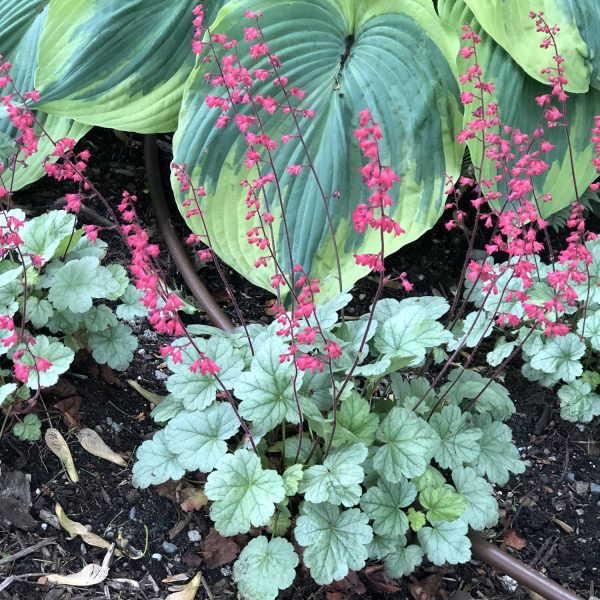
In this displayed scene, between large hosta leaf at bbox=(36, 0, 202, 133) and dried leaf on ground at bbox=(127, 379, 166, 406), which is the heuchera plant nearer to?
dried leaf on ground at bbox=(127, 379, 166, 406)

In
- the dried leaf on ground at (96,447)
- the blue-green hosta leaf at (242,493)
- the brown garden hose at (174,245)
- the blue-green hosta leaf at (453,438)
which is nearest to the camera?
the blue-green hosta leaf at (242,493)

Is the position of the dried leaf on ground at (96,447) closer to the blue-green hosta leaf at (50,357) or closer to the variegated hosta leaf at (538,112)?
the blue-green hosta leaf at (50,357)

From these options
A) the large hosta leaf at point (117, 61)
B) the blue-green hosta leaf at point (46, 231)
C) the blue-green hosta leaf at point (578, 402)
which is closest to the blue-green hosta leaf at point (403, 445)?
the blue-green hosta leaf at point (578, 402)

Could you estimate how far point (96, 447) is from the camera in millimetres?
1579

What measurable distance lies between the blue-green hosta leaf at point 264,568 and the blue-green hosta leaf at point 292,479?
0.35 feet

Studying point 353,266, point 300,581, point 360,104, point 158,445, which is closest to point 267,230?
point 353,266

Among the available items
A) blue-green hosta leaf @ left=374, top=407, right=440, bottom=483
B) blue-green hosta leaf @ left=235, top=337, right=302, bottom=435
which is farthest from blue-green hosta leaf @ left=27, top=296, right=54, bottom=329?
blue-green hosta leaf @ left=374, top=407, right=440, bottom=483

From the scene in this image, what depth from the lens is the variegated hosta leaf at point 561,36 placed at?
72.1 inches

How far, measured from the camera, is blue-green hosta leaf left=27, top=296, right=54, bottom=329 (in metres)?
1.51

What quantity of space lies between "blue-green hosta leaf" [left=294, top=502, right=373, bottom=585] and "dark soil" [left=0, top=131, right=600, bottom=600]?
16 cm

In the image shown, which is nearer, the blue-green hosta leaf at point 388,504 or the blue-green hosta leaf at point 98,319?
the blue-green hosta leaf at point 388,504

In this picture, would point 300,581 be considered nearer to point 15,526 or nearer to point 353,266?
point 15,526

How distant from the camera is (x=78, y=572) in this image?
141 centimetres

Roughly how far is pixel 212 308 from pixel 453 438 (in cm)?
76
